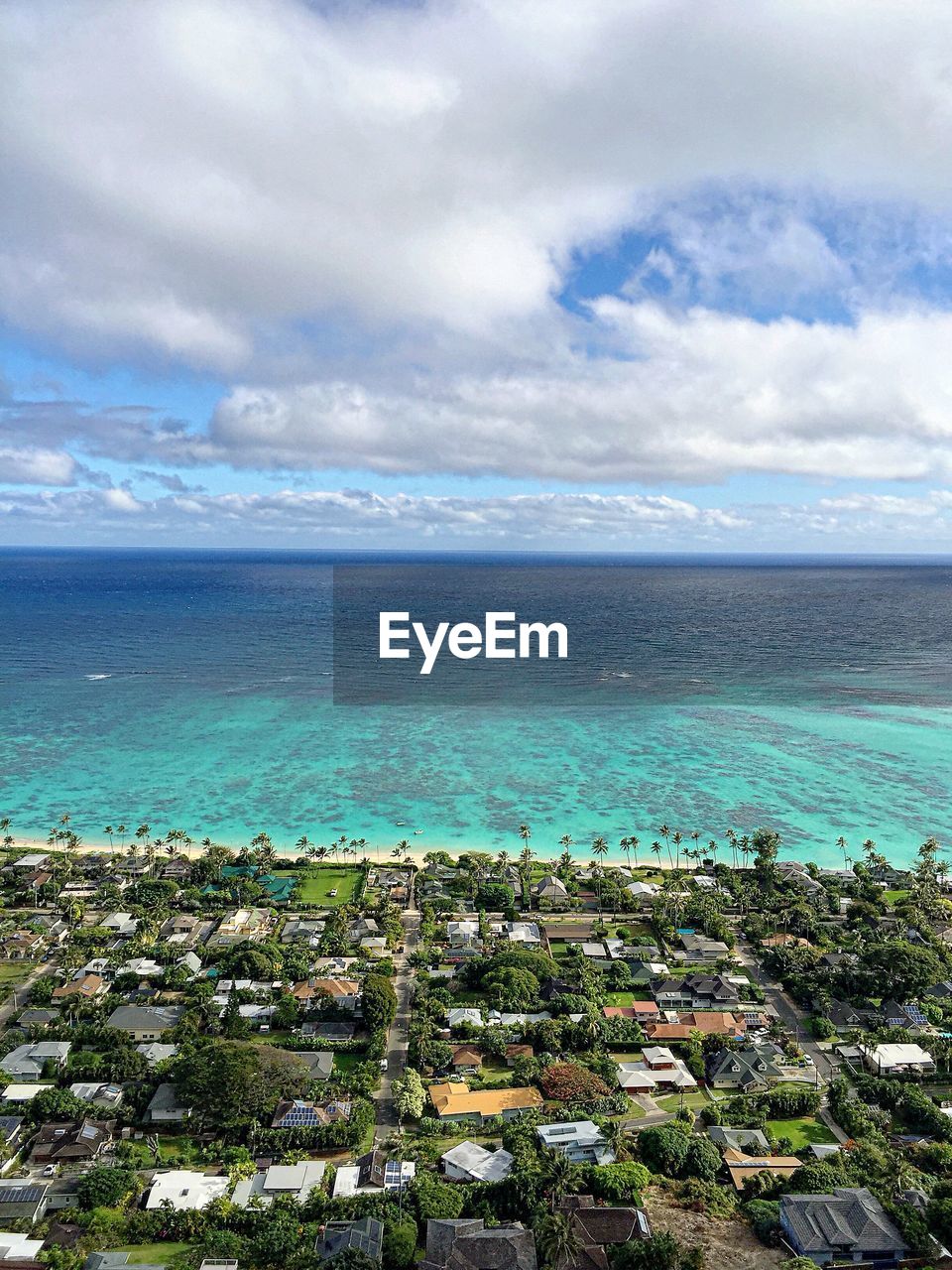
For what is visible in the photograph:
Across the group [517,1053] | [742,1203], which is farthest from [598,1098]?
[742,1203]

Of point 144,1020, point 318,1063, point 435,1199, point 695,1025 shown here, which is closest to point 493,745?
point 695,1025

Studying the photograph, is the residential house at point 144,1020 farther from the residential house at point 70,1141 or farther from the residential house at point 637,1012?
the residential house at point 637,1012

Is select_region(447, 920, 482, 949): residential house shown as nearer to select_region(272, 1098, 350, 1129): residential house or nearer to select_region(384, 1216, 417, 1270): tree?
select_region(272, 1098, 350, 1129): residential house

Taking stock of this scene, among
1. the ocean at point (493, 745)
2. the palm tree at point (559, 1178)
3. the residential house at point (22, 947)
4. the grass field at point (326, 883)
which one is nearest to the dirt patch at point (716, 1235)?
the palm tree at point (559, 1178)

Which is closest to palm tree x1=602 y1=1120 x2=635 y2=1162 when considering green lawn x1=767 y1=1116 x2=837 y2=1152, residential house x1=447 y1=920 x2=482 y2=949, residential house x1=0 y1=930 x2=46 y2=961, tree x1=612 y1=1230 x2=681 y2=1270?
tree x1=612 y1=1230 x2=681 y2=1270

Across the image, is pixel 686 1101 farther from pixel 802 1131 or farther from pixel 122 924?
pixel 122 924

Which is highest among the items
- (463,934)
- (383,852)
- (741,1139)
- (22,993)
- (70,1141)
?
(741,1139)
